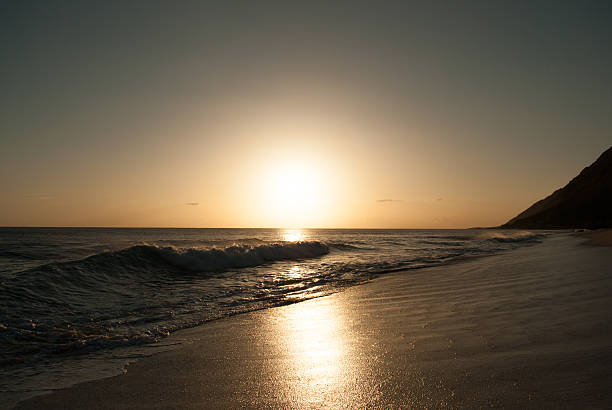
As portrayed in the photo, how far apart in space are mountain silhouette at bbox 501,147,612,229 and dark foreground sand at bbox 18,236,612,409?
94.1 meters

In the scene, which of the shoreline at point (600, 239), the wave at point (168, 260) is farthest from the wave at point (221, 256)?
the shoreline at point (600, 239)

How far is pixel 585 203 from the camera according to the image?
89.8 m

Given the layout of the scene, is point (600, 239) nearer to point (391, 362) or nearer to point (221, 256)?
point (221, 256)

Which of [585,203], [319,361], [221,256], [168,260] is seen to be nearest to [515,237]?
[221,256]

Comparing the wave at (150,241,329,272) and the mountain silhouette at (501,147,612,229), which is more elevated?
the mountain silhouette at (501,147,612,229)

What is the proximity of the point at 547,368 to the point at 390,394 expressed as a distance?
1.35m

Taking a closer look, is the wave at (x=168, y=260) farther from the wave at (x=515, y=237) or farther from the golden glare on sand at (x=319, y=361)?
the wave at (x=515, y=237)

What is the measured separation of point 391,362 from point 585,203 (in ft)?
372

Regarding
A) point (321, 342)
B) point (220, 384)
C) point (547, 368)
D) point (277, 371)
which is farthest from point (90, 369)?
point (547, 368)

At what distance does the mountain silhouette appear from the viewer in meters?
82.1

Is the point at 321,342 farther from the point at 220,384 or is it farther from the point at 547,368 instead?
the point at 547,368

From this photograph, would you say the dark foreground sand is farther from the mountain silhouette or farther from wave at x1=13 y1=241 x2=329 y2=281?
the mountain silhouette

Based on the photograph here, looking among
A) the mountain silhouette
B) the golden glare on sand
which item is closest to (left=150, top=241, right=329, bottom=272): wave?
the golden glare on sand

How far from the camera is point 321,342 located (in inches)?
158
